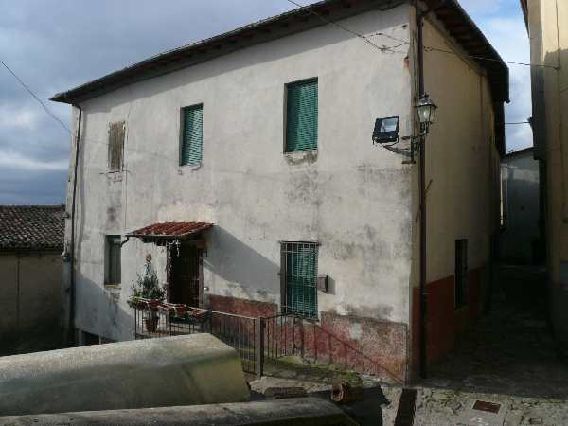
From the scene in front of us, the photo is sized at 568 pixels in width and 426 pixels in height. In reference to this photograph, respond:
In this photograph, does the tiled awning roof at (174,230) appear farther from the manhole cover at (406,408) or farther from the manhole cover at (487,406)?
the manhole cover at (487,406)

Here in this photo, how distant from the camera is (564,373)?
821cm

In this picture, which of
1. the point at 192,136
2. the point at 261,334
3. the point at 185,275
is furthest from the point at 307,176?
the point at 185,275

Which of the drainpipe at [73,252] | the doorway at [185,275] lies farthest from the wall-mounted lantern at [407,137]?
the drainpipe at [73,252]

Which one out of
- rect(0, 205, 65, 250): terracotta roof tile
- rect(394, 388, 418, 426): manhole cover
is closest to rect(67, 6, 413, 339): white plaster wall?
rect(394, 388, 418, 426): manhole cover

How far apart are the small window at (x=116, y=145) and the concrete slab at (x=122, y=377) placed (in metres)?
9.04

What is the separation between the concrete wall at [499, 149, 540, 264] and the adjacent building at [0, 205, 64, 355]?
18588mm

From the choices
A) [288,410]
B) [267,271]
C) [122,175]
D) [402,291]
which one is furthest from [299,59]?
[288,410]

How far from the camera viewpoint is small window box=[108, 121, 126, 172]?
42.9ft

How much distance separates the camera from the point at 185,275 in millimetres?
11391

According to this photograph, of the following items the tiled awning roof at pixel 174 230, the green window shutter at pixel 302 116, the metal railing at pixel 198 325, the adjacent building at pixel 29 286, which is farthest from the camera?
the adjacent building at pixel 29 286

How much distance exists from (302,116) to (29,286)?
13532mm

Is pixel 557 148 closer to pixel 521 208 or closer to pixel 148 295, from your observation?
pixel 148 295

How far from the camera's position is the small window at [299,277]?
9047 mm

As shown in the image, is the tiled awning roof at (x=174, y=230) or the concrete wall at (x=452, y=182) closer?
the concrete wall at (x=452, y=182)
